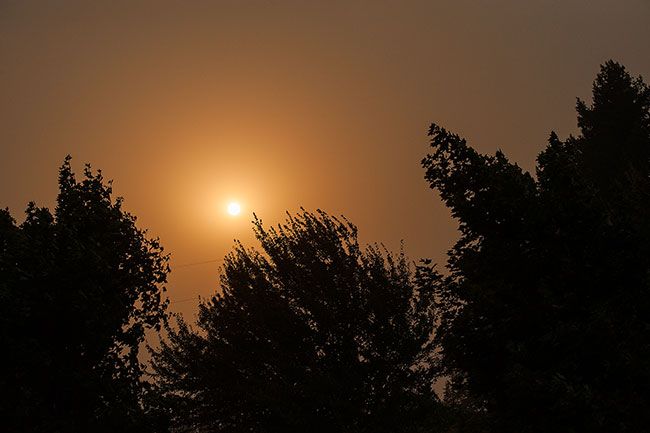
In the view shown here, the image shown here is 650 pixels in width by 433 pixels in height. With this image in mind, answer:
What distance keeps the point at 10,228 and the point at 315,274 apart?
1071 cm

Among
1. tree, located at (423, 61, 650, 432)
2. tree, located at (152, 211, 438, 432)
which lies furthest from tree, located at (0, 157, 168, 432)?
tree, located at (423, 61, 650, 432)

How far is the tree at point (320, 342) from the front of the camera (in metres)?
15.8

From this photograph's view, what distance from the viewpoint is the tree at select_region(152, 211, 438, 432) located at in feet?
51.7

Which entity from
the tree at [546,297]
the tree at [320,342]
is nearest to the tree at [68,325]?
the tree at [320,342]

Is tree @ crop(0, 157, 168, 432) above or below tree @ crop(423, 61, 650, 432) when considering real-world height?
above

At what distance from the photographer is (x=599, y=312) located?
26.4 feet

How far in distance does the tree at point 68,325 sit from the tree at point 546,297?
1129 cm

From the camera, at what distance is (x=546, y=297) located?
851 cm

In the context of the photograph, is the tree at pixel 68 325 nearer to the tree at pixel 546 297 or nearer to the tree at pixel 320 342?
the tree at pixel 320 342

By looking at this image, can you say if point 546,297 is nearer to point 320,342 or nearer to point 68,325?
point 320,342

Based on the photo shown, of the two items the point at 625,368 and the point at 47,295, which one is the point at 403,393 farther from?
the point at 47,295

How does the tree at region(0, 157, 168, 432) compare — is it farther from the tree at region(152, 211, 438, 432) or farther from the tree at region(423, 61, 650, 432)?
the tree at region(423, 61, 650, 432)

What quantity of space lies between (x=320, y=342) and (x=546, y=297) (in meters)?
9.67

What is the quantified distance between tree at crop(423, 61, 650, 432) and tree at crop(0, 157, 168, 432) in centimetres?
1129
